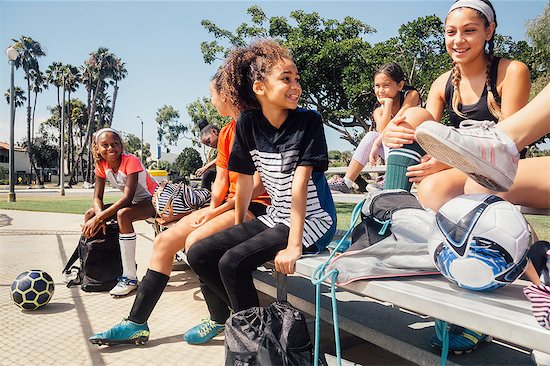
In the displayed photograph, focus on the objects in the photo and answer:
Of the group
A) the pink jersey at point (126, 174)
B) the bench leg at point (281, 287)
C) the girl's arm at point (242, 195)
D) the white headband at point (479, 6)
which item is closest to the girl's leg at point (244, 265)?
the bench leg at point (281, 287)

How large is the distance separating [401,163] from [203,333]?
166cm

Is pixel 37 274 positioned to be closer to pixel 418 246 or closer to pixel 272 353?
pixel 272 353

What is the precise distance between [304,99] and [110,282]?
16017 mm

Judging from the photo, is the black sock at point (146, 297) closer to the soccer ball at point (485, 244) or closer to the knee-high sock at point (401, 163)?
the knee-high sock at point (401, 163)

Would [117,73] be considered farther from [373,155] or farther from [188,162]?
[373,155]

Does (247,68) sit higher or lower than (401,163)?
higher

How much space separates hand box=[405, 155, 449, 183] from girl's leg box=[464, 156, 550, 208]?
22 cm

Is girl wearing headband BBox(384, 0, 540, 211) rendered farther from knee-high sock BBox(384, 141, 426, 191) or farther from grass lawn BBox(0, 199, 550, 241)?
grass lawn BBox(0, 199, 550, 241)

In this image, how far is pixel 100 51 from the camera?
2044 inches

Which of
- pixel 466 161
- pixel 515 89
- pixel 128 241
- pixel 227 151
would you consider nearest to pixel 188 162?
pixel 128 241

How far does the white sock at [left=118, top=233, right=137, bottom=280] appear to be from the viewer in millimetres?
3973

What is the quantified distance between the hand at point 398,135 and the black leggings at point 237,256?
0.71 meters

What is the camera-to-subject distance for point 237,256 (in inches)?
85.2

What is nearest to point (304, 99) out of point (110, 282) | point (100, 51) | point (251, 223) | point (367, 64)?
point (367, 64)
